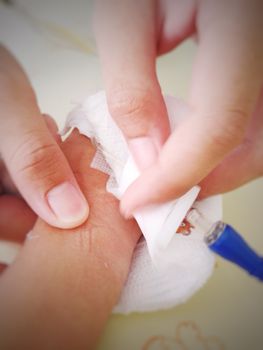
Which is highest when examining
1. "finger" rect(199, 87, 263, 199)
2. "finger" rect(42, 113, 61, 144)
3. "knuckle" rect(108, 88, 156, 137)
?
"knuckle" rect(108, 88, 156, 137)

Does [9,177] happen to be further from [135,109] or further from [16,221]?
[135,109]

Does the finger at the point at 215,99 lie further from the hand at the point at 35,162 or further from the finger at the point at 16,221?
the finger at the point at 16,221

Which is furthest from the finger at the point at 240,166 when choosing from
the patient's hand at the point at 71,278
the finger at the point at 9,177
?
the finger at the point at 9,177

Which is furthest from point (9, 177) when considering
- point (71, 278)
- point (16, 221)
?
point (71, 278)

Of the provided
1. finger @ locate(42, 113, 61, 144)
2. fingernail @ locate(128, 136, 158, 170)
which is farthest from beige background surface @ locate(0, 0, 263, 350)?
fingernail @ locate(128, 136, 158, 170)

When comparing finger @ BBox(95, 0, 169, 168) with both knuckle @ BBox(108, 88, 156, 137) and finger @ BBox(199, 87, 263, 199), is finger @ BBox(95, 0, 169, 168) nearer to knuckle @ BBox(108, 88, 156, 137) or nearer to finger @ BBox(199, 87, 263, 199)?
knuckle @ BBox(108, 88, 156, 137)

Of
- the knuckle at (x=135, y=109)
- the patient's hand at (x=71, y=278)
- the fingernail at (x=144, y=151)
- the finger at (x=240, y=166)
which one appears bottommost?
the patient's hand at (x=71, y=278)

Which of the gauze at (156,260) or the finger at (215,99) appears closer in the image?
the finger at (215,99)
